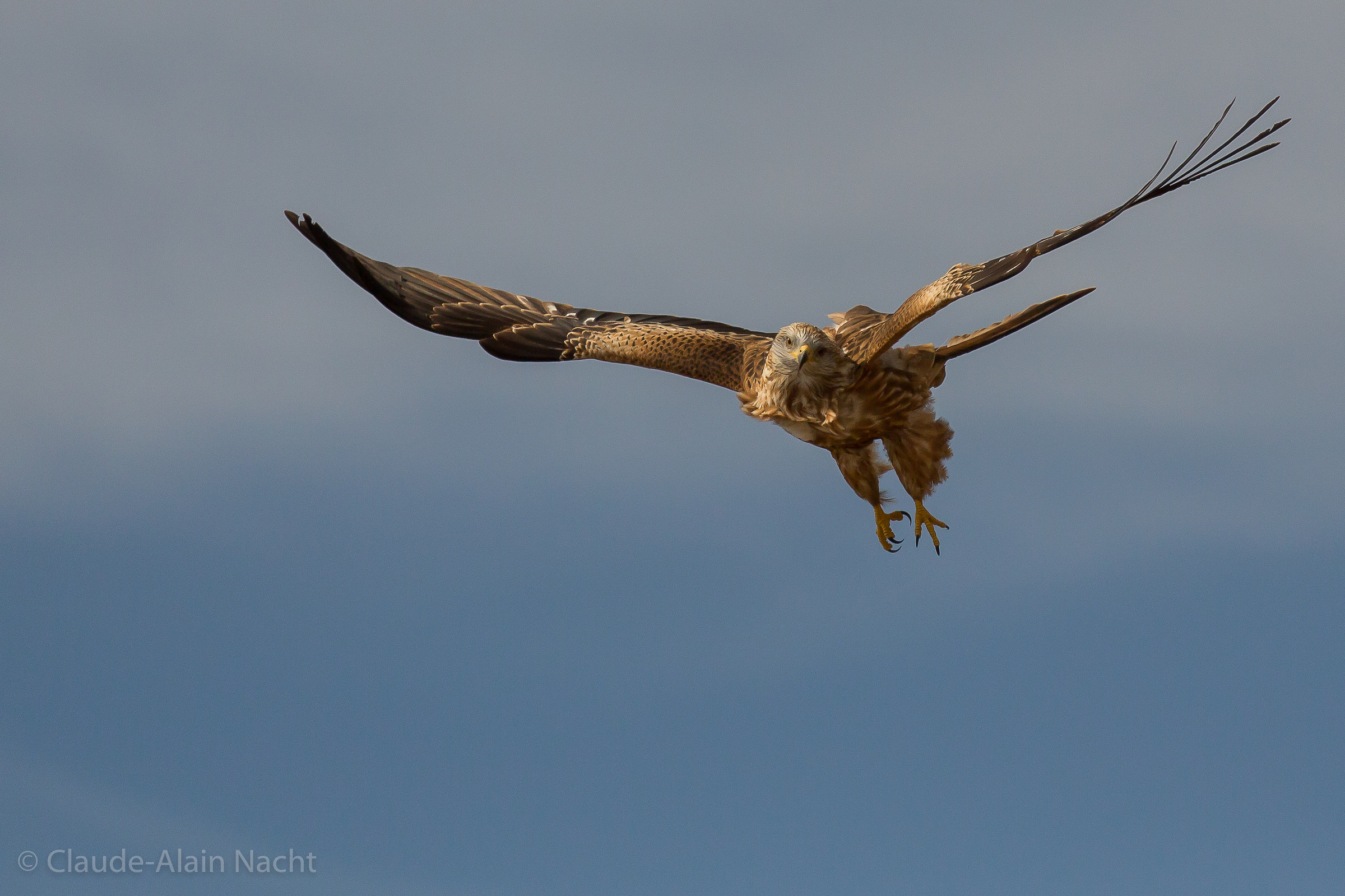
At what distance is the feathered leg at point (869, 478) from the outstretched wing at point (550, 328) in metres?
1.40

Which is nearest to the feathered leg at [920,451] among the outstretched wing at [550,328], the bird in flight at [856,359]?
the bird in flight at [856,359]

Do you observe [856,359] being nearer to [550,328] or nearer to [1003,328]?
[1003,328]

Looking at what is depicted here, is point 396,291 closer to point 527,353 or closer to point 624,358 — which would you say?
point 527,353

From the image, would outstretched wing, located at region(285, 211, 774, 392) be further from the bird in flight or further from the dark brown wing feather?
the dark brown wing feather

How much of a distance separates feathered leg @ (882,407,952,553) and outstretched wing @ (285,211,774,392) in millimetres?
1753

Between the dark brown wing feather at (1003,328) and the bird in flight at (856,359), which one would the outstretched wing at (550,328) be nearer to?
the bird in flight at (856,359)

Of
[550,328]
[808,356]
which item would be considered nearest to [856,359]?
[808,356]

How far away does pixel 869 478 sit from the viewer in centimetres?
1694

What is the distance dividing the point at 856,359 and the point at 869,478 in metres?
1.68

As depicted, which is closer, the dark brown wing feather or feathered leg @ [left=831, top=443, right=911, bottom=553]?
the dark brown wing feather

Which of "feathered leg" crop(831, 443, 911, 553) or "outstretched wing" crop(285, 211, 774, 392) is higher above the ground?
"outstretched wing" crop(285, 211, 774, 392)

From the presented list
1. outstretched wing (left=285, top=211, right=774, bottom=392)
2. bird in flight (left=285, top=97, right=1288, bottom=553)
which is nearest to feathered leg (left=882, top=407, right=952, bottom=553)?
bird in flight (left=285, top=97, right=1288, bottom=553)

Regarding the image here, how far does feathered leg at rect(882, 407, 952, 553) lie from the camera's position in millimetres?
16266

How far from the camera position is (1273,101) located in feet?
41.9
